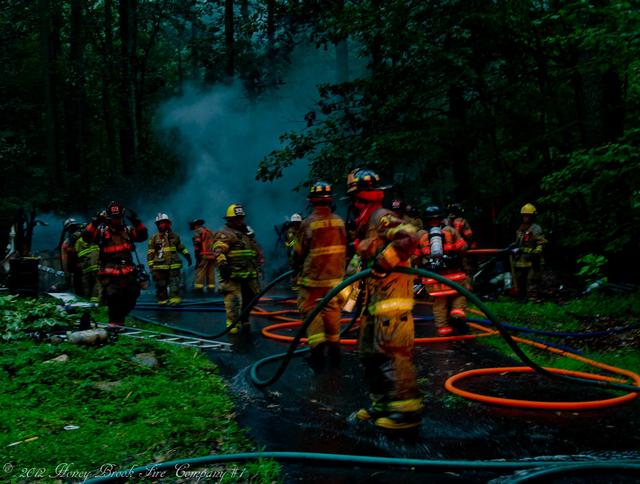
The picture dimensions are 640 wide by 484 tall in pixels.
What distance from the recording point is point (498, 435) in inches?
187

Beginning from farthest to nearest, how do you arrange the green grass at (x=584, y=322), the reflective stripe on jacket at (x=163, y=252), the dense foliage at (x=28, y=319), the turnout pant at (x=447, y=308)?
the reflective stripe on jacket at (x=163, y=252), the turnout pant at (x=447, y=308), the dense foliage at (x=28, y=319), the green grass at (x=584, y=322)

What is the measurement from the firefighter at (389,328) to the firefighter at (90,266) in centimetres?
968

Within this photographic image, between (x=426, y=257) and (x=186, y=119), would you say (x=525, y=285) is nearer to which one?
(x=426, y=257)

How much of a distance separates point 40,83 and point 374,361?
1252 inches

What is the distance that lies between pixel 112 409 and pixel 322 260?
8.99 feet

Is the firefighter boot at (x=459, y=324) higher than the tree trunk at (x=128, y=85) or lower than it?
lower

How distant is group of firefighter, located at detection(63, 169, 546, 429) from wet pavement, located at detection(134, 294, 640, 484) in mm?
300

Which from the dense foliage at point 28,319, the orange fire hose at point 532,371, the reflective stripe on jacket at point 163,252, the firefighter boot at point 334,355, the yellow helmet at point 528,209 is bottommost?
the orange fire hose at point 532,371

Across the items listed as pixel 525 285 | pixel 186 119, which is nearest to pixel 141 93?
pixel 186 119

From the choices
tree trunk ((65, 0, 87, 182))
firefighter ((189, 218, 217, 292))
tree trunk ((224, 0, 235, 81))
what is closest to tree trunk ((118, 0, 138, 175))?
tree trunk ((65, 0, 87, 182))

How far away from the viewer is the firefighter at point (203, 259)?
16.7m

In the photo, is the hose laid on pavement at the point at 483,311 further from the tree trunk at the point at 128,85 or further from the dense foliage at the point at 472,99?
the tree trunk at the point at 128,85

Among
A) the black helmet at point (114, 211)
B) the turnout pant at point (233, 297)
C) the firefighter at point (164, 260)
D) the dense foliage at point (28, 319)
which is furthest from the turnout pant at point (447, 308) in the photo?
→ the firefighter at point (164, 260)

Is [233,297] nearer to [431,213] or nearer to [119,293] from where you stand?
[119,293]
